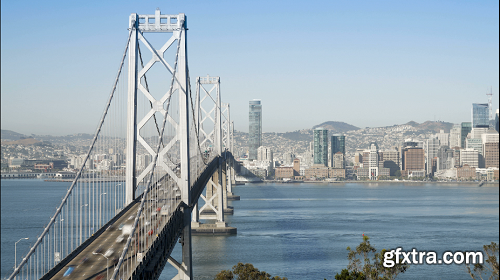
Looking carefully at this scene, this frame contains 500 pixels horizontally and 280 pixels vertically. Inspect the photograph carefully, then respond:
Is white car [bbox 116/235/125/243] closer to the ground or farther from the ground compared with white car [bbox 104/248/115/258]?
farther from the ground

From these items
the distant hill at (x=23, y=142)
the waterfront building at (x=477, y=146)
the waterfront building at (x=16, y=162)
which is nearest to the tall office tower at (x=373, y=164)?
the waterfront building at (x=477, y=146)

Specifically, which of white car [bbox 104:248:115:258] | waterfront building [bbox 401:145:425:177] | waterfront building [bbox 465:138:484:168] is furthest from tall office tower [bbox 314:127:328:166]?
white car [bbox 104:248:115:258]

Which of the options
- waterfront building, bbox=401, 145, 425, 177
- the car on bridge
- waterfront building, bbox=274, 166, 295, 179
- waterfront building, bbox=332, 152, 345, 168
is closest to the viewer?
the car on bridge

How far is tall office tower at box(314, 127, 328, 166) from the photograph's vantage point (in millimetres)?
153875

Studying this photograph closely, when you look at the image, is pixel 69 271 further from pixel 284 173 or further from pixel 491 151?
pixel 491 151

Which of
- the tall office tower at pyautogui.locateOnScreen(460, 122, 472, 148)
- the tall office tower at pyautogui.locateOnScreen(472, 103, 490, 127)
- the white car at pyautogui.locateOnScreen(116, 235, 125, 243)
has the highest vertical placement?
the tall office tower at pyautogui.locateOnScreen(472, 103, 490, 127)

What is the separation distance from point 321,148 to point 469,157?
39328 mm

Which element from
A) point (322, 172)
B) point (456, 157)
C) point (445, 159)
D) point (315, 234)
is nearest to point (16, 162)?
point (322, 172)

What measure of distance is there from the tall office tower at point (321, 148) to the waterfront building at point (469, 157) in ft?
115

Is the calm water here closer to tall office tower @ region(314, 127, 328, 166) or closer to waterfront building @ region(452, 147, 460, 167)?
waterfront building @ region(452, 147, 460, 167)

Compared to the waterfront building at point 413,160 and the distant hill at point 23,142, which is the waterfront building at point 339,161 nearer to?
the waterfront building at point 413,160

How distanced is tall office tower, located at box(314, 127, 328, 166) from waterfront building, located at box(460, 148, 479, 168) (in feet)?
115

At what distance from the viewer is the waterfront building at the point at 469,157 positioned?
12550 cm

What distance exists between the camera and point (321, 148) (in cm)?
15625
